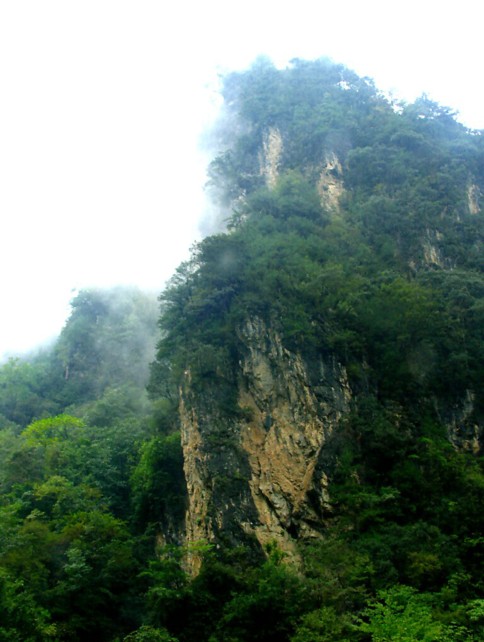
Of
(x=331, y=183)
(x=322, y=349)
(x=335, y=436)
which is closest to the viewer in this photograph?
(x=335, y=436)

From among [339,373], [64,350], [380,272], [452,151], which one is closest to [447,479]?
[339,373]

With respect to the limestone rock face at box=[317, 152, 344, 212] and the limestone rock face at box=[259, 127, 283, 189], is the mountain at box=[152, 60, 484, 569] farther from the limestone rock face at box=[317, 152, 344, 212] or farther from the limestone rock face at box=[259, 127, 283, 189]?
the limestone rock face at box=[259, 127, 283, 189]

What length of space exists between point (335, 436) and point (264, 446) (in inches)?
110

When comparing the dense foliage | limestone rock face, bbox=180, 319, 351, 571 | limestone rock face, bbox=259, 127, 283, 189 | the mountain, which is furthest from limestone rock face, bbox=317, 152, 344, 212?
limestone rock face, bbox=180, 319, 351, 571

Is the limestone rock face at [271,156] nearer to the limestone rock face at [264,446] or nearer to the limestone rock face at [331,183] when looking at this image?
the limestone rock face at [331,183]

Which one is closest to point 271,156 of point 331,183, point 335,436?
point 331,183

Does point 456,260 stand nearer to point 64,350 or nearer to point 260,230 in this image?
point 260,230

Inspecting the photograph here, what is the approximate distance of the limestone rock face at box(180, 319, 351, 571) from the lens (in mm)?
22094

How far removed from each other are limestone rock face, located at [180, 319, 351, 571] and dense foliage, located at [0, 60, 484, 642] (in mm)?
622

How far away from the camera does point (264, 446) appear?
24.3 m

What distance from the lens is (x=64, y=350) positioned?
48750 mm

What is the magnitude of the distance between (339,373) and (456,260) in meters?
11.0

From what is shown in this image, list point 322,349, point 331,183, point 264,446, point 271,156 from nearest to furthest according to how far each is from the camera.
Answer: point 264,446 → point 322,349 → point 331,183 → point 271,156

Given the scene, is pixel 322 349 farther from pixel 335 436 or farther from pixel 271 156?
pixel 271 156
